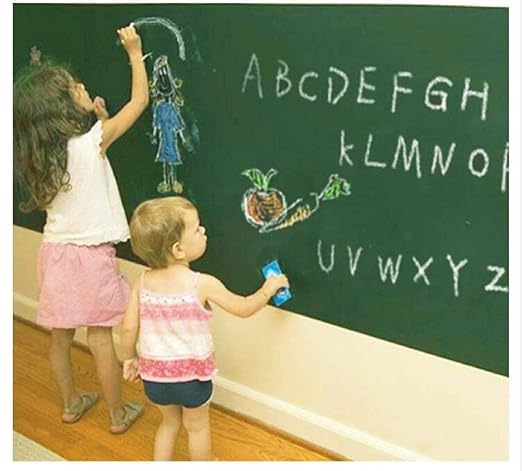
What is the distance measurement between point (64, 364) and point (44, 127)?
664 millimetres

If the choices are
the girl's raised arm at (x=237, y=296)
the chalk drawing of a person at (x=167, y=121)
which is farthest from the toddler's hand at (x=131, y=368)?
the chalk drawing of a person at (x=167, y=121)

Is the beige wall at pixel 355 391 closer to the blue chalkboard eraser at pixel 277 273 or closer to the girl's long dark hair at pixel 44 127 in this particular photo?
the blue chalkboard eraser at pixel 277 273

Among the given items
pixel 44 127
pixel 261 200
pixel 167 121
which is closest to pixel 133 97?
pixel 167 121

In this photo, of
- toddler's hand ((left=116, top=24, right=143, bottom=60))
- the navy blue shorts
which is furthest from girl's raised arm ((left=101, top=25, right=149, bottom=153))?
the navy blue shorts

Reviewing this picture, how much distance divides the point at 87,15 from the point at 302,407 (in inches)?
45.6

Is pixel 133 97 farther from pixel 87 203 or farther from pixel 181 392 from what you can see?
pixel 181 392

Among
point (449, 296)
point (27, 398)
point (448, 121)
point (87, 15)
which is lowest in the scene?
point (27, 398)

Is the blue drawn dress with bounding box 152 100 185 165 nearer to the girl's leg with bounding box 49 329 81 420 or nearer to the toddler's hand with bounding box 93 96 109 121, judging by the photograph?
the toddler's hand with bounding box 93 96 109 121

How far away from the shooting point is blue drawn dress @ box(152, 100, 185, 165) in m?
1.96

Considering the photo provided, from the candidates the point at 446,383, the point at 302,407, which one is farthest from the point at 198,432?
the point at 446,383

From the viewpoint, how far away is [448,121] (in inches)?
60.0

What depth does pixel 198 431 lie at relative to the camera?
70.6 inches

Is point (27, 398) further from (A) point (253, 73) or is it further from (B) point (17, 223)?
(A) point (253, 73)

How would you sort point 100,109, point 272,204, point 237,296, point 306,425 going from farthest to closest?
point 100,109, point 306,425, point 272,204, point 237,296
